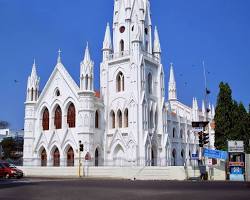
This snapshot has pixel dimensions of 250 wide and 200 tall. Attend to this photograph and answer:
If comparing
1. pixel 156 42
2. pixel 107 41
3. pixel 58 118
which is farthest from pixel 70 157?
pixel 156 42

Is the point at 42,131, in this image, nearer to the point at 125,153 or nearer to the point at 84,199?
the point at 125,153

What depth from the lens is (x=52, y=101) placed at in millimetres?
56844

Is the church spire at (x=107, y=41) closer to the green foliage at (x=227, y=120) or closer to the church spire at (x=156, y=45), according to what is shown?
the church spire at (x=156, y=45)

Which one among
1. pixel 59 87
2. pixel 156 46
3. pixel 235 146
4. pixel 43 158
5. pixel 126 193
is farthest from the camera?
pixel 156 46

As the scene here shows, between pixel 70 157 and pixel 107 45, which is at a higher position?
pixel 107 45

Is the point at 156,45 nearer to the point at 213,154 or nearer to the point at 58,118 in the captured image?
the point at 58,118

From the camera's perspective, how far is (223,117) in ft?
149

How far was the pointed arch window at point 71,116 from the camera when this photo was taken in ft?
178

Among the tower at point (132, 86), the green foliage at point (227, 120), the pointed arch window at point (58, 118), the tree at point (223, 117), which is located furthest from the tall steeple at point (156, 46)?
the pointed arch window at point (58, 118)

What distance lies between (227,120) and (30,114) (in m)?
29.2

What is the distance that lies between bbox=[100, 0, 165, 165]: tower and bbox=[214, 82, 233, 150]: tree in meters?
10.3

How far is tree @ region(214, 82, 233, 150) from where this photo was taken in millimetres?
45250

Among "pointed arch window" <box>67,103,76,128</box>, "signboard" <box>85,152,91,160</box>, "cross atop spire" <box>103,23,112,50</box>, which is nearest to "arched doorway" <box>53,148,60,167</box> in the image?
"pointed arch window" <box>67,103,76,128</box>

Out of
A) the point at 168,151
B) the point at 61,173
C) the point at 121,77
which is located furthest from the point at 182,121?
the point at 61,173
